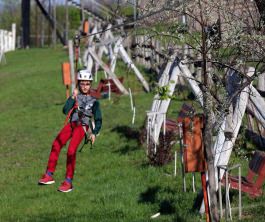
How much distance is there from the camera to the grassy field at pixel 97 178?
409 inches

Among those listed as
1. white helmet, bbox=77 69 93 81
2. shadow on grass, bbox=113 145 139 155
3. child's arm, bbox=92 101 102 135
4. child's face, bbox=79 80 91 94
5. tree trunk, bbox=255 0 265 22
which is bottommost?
shadow on grass, bbox=113 145 139 155

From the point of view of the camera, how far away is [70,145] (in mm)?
10859

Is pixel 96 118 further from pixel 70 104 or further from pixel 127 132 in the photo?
pixel 127 132

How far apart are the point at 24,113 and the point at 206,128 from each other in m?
15.7

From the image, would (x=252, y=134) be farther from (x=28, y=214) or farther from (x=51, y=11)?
(x=51, y=11)

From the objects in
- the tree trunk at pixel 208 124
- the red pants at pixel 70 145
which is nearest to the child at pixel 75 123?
the red pants at pixel 70 145

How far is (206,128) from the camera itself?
26.0 feet

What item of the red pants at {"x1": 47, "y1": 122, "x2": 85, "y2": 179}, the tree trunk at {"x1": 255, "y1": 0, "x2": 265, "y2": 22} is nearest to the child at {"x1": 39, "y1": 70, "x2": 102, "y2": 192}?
the red pants at {"x1": 47, "y1": 122, "x2": 85, "y2": 179}

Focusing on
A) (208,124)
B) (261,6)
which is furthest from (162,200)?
(261,6)

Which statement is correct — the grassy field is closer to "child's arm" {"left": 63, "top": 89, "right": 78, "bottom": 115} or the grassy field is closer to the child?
the child

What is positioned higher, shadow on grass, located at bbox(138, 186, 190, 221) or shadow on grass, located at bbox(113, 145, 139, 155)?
shadow on grass, located at bbox(113, 145, 139, 155)

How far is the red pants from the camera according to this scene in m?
10.9

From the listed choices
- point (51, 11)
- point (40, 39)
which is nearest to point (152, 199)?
point (51, 11)

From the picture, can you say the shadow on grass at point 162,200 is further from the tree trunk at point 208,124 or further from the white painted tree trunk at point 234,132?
the tree trunk at point 208,124
